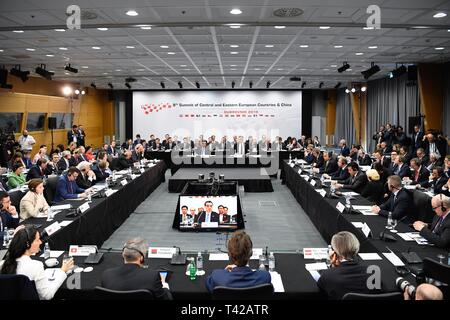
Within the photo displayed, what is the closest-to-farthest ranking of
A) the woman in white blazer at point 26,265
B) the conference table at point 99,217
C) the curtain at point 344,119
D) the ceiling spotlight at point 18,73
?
the woman in white blazer at point 26,265 < the conference table at point 99,217 < the ceiling spotlight at point 18,73 < the curtain at point 344,119

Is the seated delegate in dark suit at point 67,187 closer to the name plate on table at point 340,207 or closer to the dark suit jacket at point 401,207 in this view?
the name plate on table at point 340,207

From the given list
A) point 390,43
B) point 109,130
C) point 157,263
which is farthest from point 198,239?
point 109,130

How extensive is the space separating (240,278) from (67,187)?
4857mm

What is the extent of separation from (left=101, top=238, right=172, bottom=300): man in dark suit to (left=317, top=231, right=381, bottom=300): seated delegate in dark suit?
3.48ft

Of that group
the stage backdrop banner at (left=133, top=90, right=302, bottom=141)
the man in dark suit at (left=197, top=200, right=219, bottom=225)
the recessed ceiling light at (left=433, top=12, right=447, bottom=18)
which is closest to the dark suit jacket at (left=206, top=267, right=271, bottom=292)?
the man in dark suit at (left=197, top=200, right=219, bottom=225)

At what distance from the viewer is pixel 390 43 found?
855cm

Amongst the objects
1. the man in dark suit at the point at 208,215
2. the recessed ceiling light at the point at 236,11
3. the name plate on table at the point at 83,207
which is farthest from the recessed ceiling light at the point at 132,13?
the man in dark suit at the point at 208,215

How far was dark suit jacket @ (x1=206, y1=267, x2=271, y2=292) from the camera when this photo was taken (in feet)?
8.61

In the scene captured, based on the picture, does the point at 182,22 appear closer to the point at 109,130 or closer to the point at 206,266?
the point at 206,266

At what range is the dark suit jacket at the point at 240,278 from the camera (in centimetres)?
262

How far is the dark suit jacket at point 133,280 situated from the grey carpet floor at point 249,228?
3285 millimetres

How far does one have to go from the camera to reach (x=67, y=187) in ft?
22.0
